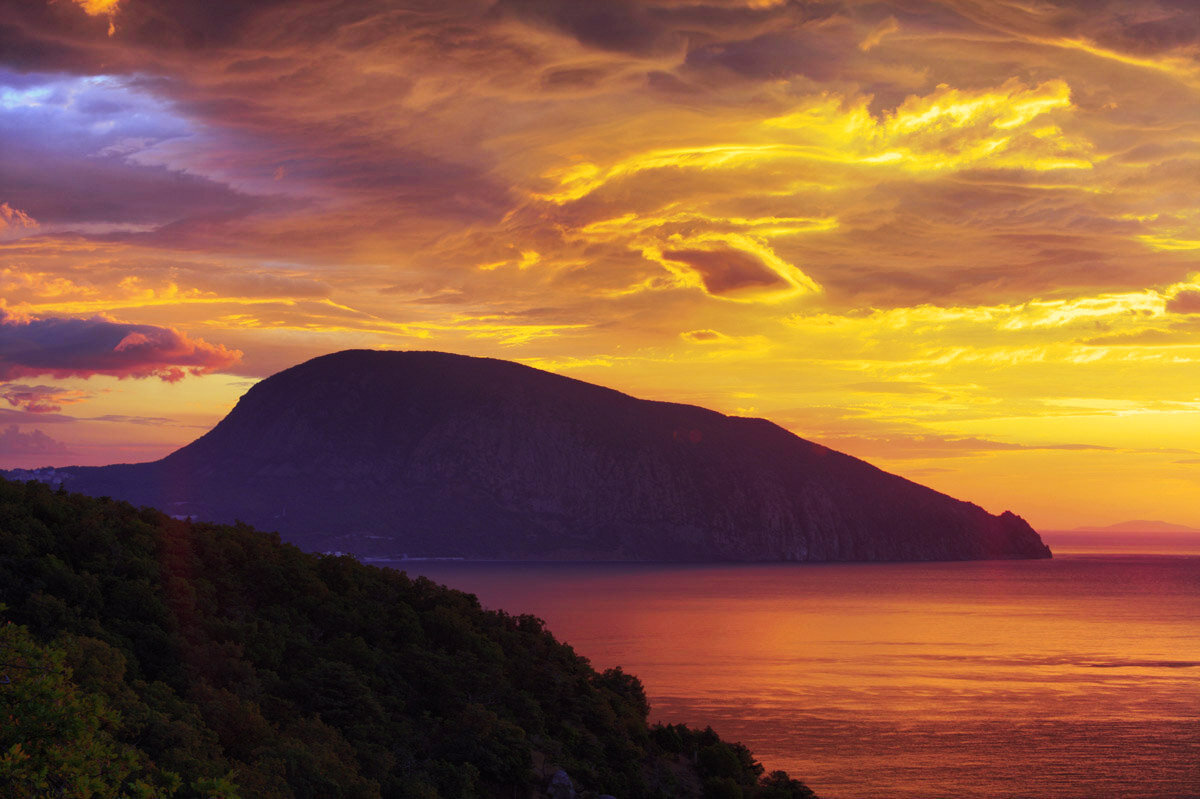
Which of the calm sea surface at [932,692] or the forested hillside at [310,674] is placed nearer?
the forested hillside at [310,674]

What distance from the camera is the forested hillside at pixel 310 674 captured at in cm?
3459

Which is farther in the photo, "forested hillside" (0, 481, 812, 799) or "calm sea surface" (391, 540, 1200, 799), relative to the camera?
"calm sea surface" (391, 540, 1200, 799)

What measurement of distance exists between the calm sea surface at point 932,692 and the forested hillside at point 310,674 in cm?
1709

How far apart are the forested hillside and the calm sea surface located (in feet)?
56.1

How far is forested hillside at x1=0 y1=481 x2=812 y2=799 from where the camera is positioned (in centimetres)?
3459

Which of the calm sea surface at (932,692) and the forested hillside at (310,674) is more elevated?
the forested hillside at (310,674)

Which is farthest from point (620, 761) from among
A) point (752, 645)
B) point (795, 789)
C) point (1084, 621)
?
point (1084, 621)

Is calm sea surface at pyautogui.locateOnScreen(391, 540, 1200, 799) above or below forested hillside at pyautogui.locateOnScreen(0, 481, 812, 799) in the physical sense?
below

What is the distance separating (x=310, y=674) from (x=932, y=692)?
70.6m

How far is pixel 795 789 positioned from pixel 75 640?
33.8m

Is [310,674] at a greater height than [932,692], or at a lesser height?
greater

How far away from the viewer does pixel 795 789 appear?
5028 cm

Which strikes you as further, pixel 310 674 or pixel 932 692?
pixel 932 692

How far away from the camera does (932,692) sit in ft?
317
